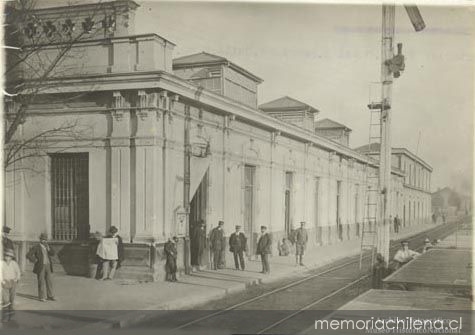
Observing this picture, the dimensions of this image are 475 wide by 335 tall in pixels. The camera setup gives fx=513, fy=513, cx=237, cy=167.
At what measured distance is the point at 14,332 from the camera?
7551 millimetres

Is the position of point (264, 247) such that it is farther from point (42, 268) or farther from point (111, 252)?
point (42, 268)

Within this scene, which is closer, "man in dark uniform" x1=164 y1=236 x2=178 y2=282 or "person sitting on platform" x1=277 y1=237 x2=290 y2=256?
"man in dark uniform" x1=164 y1=236 x2=178 y2=282

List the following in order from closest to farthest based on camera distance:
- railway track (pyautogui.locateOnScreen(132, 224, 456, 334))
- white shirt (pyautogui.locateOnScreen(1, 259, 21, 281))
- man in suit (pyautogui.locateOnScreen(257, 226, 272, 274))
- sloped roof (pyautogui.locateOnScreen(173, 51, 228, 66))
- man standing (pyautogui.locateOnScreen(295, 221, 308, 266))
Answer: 1. railway track (pyautogui.locateOnScreen(132, 224, 456, 334))
2. white shirt (pyautogui.locateOnScreen(1, 259, 21, 281))
3. sloped roof (pyautogui.locateOnScreen(173, 51, 228, 66))
4. man standing (pyautogui.locateOnScreen(295, 221, 308, 266))
5. man in suit (pyautogui.locateOnScreen(257, 226, 272, 274))

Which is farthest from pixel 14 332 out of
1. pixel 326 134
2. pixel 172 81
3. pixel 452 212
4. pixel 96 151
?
pixel 452 212

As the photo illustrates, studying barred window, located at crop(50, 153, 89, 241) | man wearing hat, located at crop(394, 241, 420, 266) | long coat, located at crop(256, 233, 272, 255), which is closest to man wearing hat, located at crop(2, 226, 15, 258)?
barred window, located at crop(50, 153, 89, 241)

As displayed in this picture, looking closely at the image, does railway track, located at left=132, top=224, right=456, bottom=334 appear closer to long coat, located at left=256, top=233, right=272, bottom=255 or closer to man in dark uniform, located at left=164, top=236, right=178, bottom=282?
long coat, located at left=256, top=233, right=272, bottom=255

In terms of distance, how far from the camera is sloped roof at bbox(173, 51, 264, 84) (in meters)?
9.03

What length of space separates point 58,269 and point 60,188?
1.65 m

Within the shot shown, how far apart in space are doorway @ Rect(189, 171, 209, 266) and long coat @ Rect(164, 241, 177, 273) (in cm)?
106

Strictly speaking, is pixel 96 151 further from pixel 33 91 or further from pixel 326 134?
pixel 326 134

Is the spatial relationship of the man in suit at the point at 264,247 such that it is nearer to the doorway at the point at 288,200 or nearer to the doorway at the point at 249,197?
the doorway at the point at 249,197

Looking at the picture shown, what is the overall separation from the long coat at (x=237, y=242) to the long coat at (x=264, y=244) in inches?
13.0

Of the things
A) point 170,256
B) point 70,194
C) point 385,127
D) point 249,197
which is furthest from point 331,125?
point 70,194

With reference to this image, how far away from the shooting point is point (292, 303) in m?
9.17
